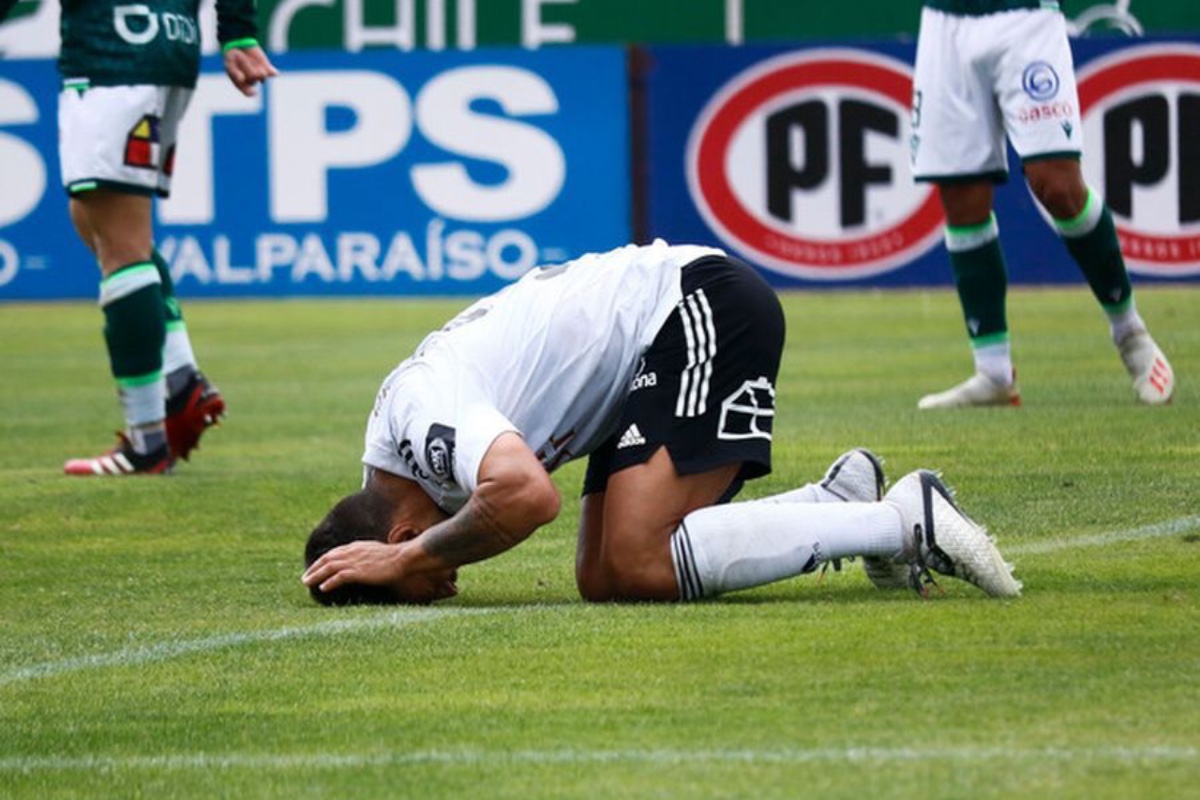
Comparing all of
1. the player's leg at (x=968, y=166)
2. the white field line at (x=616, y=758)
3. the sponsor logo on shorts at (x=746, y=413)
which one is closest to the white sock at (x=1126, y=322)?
the player's leg at (x=968, y=166)

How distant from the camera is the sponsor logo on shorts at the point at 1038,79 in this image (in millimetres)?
9750

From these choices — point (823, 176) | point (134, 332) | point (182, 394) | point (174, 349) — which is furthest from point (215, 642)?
point (823, 176)

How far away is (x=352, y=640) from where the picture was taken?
5.41 m

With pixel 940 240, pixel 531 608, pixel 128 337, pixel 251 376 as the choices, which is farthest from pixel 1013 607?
pixel 940 240

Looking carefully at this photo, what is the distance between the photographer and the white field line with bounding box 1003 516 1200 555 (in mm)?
6430

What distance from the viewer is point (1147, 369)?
9.89 m

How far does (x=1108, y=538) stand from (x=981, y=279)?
377 cm

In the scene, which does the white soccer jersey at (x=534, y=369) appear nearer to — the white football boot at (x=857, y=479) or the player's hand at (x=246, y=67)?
the white football boot at (x=857, y=479)

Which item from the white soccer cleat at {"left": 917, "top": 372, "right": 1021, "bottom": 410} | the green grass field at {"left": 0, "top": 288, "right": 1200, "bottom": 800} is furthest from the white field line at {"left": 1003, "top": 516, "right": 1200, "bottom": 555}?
the white soccer cleat at {"left": 917, "top": 372, "right": 1021, "bottom": 410}

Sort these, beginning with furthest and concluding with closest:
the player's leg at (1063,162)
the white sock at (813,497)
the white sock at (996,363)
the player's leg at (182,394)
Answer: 1. the white sock at (996,363)
2. the player's leg at (1063,162)
3. the player's leg at (182,394)
4. the white sock at (813,497)

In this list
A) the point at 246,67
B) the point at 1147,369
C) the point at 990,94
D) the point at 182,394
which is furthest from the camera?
the point at 990,94

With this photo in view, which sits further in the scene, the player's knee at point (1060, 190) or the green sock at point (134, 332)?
the player's knee at point (1060, 190)

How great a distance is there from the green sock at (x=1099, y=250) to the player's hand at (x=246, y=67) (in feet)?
9.18

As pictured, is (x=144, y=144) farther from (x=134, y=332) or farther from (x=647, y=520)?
(x=647, y=520)
